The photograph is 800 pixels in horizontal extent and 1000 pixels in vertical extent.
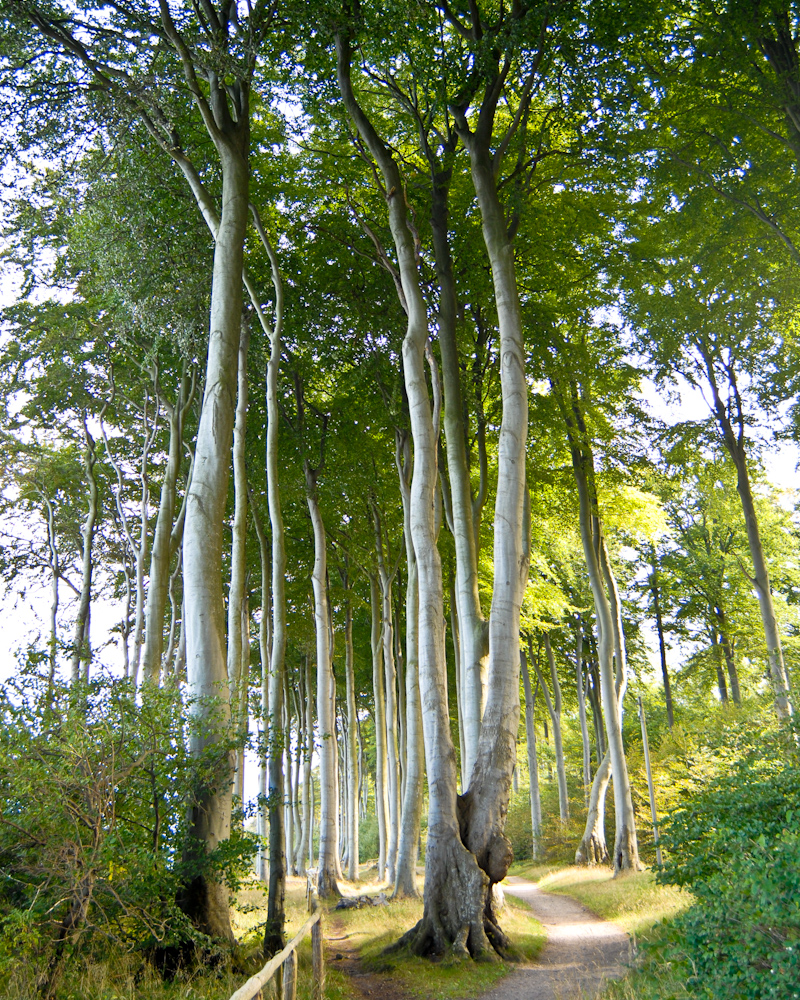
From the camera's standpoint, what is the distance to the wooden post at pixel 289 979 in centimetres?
528

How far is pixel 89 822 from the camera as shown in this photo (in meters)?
5.39

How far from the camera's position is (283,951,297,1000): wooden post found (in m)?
5.28

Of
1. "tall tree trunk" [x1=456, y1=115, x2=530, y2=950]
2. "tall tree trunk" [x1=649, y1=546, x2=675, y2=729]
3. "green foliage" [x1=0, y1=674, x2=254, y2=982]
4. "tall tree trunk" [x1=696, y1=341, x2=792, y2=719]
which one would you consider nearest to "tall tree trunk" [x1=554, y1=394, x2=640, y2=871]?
"tall tree trunk" [x1=696, y1=341, x2=792, y2=719]

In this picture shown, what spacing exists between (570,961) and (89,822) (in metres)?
6.44

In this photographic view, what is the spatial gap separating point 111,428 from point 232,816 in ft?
53.0

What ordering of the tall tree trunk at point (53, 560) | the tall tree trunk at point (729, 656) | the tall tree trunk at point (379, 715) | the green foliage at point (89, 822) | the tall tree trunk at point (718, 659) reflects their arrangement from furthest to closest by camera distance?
the tall tree trunk at point (718, 659) < the tall tree trunk at point (729, 656) < the tall tree trunk at point (53, 560) < the tall tree trunk at point (379, 715) < the green foliage at point (89, 822)

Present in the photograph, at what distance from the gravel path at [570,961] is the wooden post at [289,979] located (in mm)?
2468

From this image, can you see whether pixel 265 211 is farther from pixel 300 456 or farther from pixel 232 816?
pixel 232 816

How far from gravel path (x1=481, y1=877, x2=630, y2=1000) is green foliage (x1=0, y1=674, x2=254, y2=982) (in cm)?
344

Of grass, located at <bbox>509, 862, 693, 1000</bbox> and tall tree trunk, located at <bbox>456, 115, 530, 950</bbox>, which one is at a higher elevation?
tall tree trunk, located at <bbox>456, 115, 530, 950</bbox>

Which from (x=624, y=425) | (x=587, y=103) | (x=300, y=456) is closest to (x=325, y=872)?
(x=300, y=456)

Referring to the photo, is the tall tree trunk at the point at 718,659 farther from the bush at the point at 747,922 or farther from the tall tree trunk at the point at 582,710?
the bush at the point at 747,922

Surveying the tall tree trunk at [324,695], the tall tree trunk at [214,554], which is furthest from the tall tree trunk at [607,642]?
Answer: the tall tree trunk at [214,554]

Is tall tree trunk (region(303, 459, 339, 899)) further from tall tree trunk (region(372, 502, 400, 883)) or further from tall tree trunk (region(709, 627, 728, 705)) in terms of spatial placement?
tall tree trunk (region(709, 627, 728, 705))
